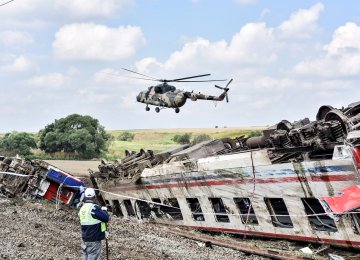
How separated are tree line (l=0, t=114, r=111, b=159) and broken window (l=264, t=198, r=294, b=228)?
1934 inches

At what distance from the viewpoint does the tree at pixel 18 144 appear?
58.9 m

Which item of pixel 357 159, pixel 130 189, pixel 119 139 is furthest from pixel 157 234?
pixel 119 139

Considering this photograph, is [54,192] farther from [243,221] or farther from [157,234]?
[243,221]

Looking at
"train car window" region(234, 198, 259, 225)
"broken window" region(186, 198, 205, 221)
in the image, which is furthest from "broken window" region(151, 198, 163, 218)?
"train car window" region(234, 198, 259, 225)

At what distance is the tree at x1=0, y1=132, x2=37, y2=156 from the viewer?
58.9 m

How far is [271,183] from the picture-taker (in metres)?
13.2

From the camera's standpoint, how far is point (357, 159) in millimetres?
10805

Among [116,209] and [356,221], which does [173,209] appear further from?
[356,221]

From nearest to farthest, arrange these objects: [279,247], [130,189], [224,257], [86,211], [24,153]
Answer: [86,211], [224,257], [279,247], [130,189], [24,153]

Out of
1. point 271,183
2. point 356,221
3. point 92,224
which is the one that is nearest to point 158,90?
point 271,183

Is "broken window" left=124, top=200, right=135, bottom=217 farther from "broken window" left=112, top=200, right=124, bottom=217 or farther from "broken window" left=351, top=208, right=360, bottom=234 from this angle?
"broken window" left=351, top=208, right=360, bottom=234

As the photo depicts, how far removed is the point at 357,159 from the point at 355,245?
7.29ft

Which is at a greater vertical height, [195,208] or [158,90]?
[158,90]

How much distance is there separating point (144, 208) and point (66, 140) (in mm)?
43865
